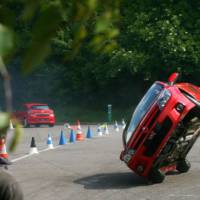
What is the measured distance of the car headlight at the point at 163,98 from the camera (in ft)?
39.2

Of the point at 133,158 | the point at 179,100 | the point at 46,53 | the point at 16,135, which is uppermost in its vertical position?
the point at 46,53

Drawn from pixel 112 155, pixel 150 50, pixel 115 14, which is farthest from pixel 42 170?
pixel 150 50

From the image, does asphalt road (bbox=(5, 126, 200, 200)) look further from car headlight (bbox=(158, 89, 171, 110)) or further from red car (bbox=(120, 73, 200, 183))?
car headlight (bbox=(158, 89, 171, 110))

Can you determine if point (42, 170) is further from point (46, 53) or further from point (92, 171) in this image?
point (46, 53)

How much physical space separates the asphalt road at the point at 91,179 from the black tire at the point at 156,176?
0.11 meters

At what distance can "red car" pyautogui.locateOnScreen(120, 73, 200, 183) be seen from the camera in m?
11.8

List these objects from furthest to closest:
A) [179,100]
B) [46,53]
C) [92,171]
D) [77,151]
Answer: [77,151]
[92,171]
[179,100]
[46,53]

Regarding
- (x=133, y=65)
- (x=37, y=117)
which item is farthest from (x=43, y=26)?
(x=133, y=65)

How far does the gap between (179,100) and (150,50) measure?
→ 35.4m

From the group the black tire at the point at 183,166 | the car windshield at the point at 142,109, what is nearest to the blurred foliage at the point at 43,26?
the car windshield at the point at 142,109

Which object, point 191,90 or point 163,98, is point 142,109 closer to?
point 163,98

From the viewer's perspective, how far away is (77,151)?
66.4 ft

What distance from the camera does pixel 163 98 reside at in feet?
39.5

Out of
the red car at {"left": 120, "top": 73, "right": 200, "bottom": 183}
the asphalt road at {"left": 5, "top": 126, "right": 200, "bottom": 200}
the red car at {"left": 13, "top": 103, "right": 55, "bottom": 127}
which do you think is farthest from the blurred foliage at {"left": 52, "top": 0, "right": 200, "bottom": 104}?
the red car at {"left": 120, "top": 73, "right": 200, "bottom": 183}
